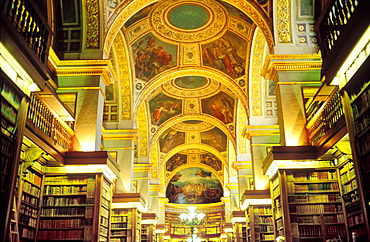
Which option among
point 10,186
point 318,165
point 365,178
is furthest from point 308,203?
point 10,186

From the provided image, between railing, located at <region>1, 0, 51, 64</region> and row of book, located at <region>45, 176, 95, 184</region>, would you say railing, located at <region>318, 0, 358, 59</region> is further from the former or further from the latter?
row of book, located at <region>45, 176, 95, 184</region>

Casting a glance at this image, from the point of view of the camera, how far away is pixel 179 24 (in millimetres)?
16406

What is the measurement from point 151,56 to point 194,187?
18608 millimetres

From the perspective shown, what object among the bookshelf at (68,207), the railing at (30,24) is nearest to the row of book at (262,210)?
the bookshelf at (68,207)

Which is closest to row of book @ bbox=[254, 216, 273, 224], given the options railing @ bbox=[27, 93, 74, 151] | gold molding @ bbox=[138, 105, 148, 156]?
railing @ bbox=[27, 93, 74, 151]

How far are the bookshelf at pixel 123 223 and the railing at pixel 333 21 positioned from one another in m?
10.1

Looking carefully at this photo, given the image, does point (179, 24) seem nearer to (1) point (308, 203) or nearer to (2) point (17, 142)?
(1) point (308, 203)

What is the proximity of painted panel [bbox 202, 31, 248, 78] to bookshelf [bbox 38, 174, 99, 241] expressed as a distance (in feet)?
31.2

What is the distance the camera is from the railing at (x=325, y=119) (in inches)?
300

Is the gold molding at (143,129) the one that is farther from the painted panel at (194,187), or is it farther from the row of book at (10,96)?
the row of book at (10,96)

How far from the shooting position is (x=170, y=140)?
26906mm

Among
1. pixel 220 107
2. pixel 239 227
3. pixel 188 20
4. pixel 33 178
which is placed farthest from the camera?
pixel 220 107

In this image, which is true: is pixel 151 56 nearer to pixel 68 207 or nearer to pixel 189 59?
pixel 189 59

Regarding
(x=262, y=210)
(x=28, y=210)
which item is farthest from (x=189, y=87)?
(x=28, y=210)
